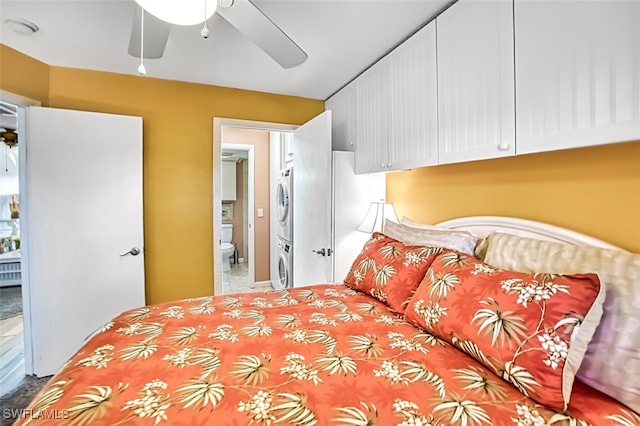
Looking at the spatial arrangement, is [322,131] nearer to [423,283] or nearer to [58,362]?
[423,283]

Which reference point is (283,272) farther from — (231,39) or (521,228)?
(521,228)

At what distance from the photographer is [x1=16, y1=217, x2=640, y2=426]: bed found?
0.79 m

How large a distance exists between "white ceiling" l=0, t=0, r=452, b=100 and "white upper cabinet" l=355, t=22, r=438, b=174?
A: 0.13m

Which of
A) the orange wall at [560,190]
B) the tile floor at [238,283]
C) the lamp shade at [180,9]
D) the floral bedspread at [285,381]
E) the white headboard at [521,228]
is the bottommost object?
the tile floor at [238,283]

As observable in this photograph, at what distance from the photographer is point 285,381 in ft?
3.01

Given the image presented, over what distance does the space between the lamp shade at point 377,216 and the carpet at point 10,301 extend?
4085 millimetres

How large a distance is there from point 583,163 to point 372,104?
59.1 inches

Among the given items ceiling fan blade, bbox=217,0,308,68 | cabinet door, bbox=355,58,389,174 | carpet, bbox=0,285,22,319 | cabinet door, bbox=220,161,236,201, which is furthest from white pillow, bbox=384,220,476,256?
cabinet door, bbox=220,161,236,201

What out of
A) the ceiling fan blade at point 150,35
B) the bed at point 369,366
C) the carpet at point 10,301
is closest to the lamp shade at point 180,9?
the ceiling fan blade at point 150,35

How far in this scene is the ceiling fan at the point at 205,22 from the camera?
1051 millimetres

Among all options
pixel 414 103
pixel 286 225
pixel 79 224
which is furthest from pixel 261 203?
pixel 414 103

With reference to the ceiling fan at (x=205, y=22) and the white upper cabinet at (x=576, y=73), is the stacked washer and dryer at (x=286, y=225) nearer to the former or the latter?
the ceiling fan at (x=205, y=22)

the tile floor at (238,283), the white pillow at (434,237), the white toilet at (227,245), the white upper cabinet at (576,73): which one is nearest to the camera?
the white upper cabinet at (576,73)

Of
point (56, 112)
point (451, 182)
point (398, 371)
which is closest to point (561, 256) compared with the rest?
point (398, 371)
